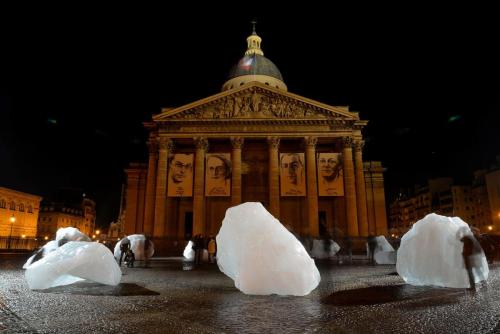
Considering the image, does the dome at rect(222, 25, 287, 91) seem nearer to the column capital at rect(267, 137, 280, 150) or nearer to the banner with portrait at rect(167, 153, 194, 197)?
the column capital at rect(267, 137, 280, 150)

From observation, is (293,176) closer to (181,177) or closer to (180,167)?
(181,177)

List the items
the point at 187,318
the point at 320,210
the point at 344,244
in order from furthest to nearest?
the point at 320,210 < the point at 344,244 < the point at 187,318

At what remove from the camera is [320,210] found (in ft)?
114

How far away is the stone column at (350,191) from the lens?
2998 cm

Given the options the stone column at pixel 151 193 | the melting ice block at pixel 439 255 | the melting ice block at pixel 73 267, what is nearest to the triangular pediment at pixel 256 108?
the stone column at pixel 151 193

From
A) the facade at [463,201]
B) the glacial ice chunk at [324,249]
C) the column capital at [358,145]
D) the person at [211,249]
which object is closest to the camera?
the person at [211,249]

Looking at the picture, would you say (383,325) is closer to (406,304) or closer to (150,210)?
(406,304)

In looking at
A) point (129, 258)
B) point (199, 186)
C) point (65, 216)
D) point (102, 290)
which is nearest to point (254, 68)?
point (199, 186)

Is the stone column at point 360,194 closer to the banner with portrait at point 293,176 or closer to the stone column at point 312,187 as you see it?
the stone column at point 312,187

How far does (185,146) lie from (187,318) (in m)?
30.5

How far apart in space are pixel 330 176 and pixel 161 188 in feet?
47.1

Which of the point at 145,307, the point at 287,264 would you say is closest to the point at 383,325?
the point at 287,264

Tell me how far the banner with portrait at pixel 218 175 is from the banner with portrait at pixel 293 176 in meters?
4.56

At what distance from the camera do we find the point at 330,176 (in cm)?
3038
